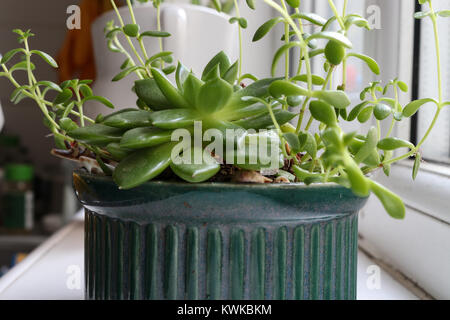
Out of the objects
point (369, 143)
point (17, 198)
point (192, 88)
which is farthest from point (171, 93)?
point (17, 198)

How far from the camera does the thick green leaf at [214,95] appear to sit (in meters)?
0.25

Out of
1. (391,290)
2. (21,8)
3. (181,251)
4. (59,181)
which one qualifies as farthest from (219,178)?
(21,8)

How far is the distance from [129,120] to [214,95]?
6 cm

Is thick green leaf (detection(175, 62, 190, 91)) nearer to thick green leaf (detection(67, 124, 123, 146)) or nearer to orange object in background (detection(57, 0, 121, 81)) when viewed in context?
thick green leaf (detection(67, 124, 123, 146))

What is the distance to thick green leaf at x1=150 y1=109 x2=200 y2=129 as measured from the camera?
26 cm

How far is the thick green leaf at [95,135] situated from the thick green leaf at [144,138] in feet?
0.08

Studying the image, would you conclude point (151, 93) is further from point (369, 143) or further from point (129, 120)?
point (369, 143)

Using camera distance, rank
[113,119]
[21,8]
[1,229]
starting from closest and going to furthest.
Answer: [113,119]
[1,229]
[21,8]

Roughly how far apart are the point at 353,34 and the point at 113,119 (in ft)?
2.12

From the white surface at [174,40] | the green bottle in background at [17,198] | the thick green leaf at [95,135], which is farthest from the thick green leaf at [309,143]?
the green bottle in background at [17,198]

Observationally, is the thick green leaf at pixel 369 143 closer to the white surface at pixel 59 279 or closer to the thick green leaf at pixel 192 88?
the thick green leaf at pixel 192 88

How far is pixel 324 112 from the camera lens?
0.83 ft
